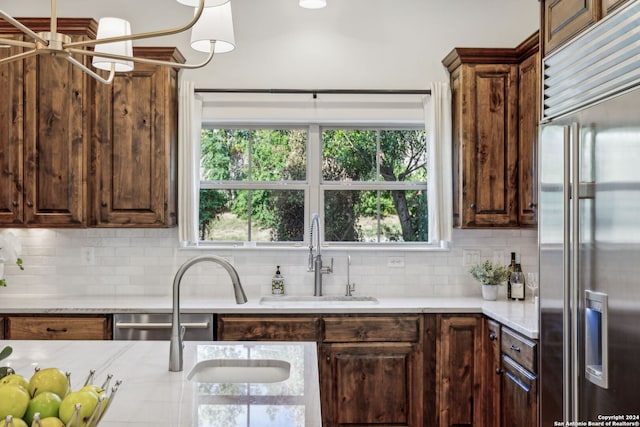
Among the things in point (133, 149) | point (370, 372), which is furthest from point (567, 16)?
point (133, 149)

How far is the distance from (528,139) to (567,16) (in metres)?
1.15

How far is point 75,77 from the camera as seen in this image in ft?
11.4

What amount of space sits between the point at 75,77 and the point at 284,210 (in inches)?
63.6

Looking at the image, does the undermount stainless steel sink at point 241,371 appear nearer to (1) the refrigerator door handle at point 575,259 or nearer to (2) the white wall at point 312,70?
(1) the refrigerator door handle at point 575,259

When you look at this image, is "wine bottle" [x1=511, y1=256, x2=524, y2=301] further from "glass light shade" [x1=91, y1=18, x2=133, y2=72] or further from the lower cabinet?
"glass light shade" [x1=91, y1=18, x2=133, y2=72]

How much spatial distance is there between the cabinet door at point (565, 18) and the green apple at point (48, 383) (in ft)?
7.00

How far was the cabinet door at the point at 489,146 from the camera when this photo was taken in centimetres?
353

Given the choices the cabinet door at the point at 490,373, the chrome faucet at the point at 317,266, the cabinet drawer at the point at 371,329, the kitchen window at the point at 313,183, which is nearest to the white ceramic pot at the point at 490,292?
the cabinet door at the point at 490,373

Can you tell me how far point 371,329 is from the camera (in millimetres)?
3297

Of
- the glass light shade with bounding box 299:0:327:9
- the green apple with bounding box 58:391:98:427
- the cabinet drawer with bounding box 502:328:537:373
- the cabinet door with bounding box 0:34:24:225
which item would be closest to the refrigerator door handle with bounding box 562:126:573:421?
the cabinet drawer with bounding box 502:328:537:373

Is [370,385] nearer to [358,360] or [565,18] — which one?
[358,360]

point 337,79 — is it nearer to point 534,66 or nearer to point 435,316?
point 534,66

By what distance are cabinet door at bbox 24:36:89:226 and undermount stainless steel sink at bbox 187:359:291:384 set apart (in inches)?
75.2

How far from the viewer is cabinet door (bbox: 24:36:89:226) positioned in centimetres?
346
